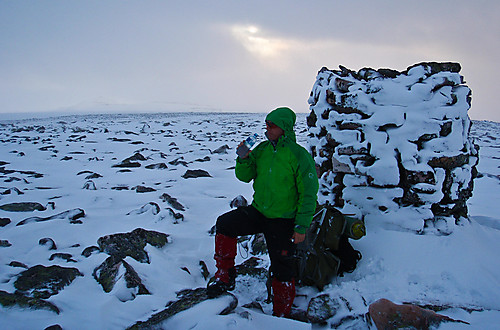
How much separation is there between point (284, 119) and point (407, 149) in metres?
1.85

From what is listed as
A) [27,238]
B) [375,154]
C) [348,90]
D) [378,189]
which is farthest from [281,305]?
[27,238]

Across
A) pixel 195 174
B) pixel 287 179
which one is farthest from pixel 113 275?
pixel 195 174

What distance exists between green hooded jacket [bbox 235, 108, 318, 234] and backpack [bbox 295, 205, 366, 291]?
0.57 meters

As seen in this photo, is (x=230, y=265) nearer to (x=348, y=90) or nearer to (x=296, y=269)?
(x=296, y=269)

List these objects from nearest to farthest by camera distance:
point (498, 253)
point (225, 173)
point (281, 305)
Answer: point (281, 305)
point (498, 253)
point (225, 173)

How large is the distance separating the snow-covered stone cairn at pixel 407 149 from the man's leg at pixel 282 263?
1497 mm

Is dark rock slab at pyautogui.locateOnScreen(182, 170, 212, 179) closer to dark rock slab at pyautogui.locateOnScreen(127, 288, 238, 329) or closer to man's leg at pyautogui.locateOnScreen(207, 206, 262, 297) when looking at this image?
dark rock slab at pyautogui.locateOnScreen(127, 288, 238, 329)

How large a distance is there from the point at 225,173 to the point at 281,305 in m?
6.13

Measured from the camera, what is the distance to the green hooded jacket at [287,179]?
9.41 feet

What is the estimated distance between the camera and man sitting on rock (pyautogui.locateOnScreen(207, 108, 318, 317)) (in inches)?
114

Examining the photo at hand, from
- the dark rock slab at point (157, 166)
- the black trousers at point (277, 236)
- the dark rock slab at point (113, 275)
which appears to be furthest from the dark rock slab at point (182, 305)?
the dark rock slab at point (157, 166)

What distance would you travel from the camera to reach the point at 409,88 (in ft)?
13.5

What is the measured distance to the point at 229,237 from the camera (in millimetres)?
3203

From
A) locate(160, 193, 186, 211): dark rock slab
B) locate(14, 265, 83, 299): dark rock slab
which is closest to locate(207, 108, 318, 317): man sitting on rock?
locate(14, 265, 83, 299): dark rock slab
